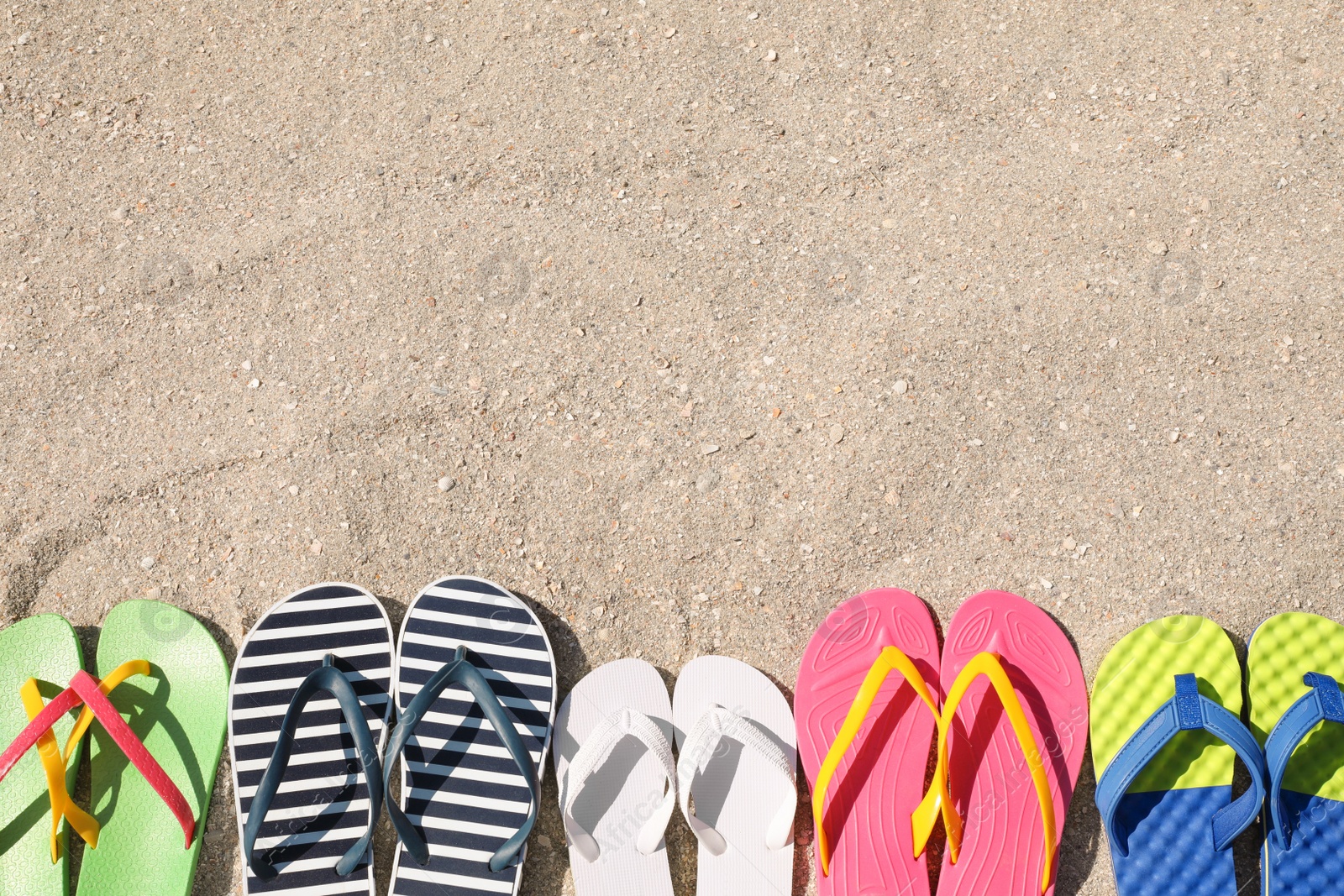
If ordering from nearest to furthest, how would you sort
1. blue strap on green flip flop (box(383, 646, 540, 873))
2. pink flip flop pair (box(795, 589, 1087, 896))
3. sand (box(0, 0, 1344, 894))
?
blue strap on green flip flop (box(383, 646, 540, 873)) < pink flip flop pair (box(795, 589, 1087, 896)) < sand (box(0, 0, 1344, 894))

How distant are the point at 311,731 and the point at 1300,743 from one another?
2.21m

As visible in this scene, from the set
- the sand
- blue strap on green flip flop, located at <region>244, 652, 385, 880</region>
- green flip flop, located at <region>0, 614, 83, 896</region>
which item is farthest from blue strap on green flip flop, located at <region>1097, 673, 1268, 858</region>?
green flip flop, located at <region>0, 614, 83, 896</region>

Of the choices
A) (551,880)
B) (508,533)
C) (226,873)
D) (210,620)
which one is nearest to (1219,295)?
(508,533)

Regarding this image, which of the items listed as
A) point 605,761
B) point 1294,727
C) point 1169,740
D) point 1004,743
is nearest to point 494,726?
point 605,761

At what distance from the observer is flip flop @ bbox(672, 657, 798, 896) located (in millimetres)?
1729

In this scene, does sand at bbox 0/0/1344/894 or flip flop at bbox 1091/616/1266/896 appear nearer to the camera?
flip flop at bbox 1091/616/1266/896

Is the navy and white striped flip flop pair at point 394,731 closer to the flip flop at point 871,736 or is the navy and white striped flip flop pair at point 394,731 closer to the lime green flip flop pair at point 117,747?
the lime green flip flop pair at point 117,747

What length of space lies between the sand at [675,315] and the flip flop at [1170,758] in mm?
69

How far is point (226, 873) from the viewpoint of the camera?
1.79 metres

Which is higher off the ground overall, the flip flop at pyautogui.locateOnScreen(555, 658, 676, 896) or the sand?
the sand

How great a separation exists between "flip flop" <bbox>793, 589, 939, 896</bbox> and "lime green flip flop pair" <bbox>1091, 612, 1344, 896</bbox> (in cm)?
39

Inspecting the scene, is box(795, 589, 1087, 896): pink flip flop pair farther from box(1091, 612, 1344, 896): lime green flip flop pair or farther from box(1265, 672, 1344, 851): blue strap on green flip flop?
box(1265, 672, 1344, 851): blue strap on green flip flop

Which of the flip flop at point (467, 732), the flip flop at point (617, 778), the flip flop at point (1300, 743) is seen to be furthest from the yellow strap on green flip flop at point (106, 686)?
the flip flop at point (1300, 743)

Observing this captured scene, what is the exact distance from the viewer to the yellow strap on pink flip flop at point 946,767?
1.65 metres
